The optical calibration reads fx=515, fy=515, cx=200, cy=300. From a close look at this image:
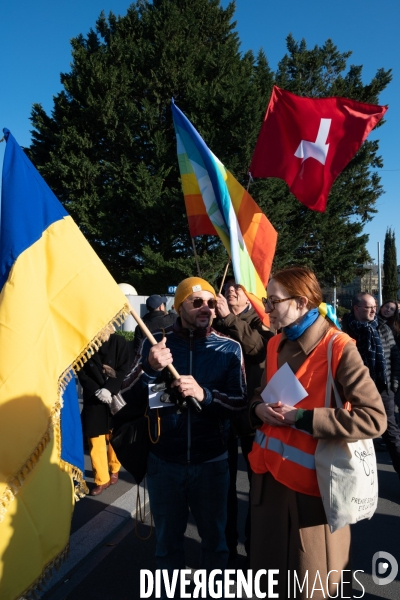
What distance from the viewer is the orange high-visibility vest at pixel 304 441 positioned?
7.25 feet

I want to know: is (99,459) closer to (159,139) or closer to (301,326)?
(301,326)

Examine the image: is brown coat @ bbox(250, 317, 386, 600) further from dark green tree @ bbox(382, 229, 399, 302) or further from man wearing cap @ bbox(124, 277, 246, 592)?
dark green tree @ bbox(382, 229, 399, 302)

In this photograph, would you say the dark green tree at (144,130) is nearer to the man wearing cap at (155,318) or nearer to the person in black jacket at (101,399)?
the man wearing cap at (155,318)

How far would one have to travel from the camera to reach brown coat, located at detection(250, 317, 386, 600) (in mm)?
2102

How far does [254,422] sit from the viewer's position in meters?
→ 2.52

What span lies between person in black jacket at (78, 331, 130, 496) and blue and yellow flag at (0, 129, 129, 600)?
2373mm

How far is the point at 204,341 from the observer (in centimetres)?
287

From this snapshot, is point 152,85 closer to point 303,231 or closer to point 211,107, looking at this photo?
point 211,107

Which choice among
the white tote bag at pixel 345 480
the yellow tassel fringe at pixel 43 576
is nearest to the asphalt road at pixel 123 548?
the yellow tassel fringe at pixel 43 576

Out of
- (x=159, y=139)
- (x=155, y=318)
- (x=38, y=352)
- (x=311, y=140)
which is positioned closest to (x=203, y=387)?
(x=38, y=352)

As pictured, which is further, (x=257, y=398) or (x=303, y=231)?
(x=303, y=231)

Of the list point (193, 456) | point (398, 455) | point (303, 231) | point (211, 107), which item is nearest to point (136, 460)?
point (193, 456)

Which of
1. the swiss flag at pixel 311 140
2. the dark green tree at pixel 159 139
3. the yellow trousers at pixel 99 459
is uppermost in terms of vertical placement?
the dark green tree at pixel 159 139

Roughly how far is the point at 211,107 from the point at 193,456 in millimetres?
21872
